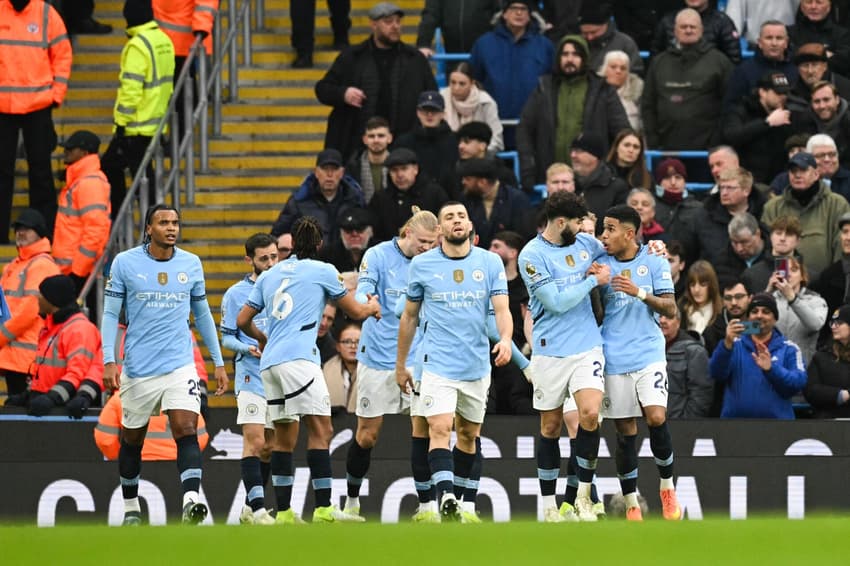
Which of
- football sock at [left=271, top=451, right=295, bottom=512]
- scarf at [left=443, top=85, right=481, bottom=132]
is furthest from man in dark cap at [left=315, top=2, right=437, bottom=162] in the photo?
football sock at [left=271, top=451, right=295, bottom=512]

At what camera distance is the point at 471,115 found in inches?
839

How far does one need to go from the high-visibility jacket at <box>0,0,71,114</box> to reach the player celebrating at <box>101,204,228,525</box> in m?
5.60

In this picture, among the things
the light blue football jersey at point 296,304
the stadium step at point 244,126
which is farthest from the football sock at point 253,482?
the stadium step at point 244,126

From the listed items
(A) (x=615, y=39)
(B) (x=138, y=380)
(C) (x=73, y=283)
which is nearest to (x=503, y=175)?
(A) (x=615, y=39)

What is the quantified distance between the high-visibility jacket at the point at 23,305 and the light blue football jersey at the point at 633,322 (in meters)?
5.98

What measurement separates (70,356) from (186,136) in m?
3.79

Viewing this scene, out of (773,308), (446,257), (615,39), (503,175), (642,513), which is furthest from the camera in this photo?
(615,39)

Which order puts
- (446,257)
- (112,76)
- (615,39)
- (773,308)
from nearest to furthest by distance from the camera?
(446,257)
(773,308)
(615,39)
(112,76)

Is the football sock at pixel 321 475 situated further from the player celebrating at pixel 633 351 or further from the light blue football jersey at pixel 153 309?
the player celebrating at pixel 633 351

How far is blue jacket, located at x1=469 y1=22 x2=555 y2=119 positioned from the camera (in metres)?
21.9

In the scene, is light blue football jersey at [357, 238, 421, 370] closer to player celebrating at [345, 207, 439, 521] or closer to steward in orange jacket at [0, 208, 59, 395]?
player celebrating at [345, 207, 439, 521]

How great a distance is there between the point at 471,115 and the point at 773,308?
15.3 feet

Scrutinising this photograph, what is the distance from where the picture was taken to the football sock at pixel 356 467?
16.4m

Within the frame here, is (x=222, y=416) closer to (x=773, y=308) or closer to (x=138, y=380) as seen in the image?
(x=138, y=380)
